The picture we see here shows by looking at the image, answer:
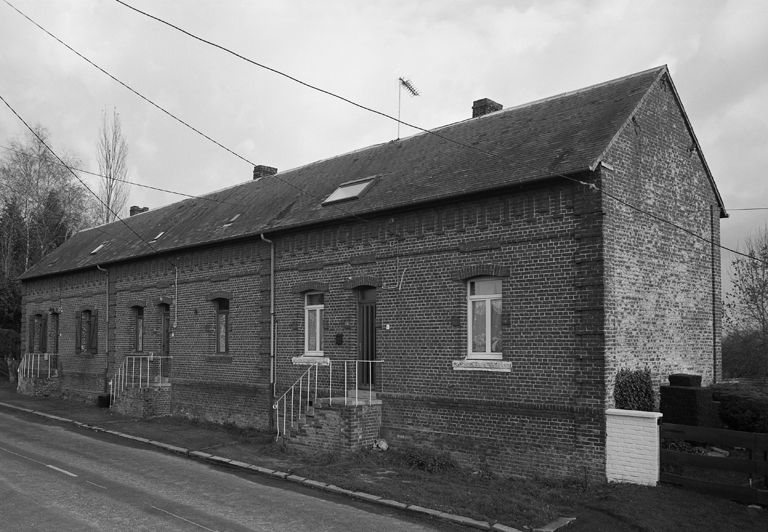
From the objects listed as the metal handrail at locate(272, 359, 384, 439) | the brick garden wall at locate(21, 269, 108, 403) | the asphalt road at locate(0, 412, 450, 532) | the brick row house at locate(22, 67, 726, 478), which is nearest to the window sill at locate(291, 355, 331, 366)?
the metal handrail at locate(272, 359, 384, 439)

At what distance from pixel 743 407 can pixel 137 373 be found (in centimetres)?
1777

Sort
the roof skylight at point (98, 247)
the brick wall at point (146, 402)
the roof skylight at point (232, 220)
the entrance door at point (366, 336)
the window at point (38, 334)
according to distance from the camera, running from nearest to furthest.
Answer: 1. the entrance door at point (366, 336)
2. the brick wall at point (146, 402)
3. the roof skylight at point (232, 220)
4. the roof skylight at point (98, 247)
5. the window at point (38, 334)

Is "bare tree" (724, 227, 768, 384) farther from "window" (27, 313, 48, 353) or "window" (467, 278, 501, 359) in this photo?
"window" (27, 313, 48, 353)

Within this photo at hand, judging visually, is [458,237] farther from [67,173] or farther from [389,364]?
[67,173]

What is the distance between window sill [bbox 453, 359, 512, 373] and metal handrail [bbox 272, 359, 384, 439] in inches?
84.1

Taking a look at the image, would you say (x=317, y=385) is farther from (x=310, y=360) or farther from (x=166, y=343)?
(x=166, y=343)

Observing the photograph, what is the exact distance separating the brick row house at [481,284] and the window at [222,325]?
6 centimetres

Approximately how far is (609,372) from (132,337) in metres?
17.2

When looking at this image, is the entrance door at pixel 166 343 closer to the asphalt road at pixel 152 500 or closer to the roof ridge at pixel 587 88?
the asphalt road at pixel 152 500

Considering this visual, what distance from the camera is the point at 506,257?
1233 centimetres

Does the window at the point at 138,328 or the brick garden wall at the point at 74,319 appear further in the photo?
the brick garden wall at the point at 74,319

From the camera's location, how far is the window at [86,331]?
24.9m

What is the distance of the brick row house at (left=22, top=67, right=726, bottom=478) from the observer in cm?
1141

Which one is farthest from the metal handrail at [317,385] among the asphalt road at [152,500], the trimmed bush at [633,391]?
the trimmed bush at [633,391]
